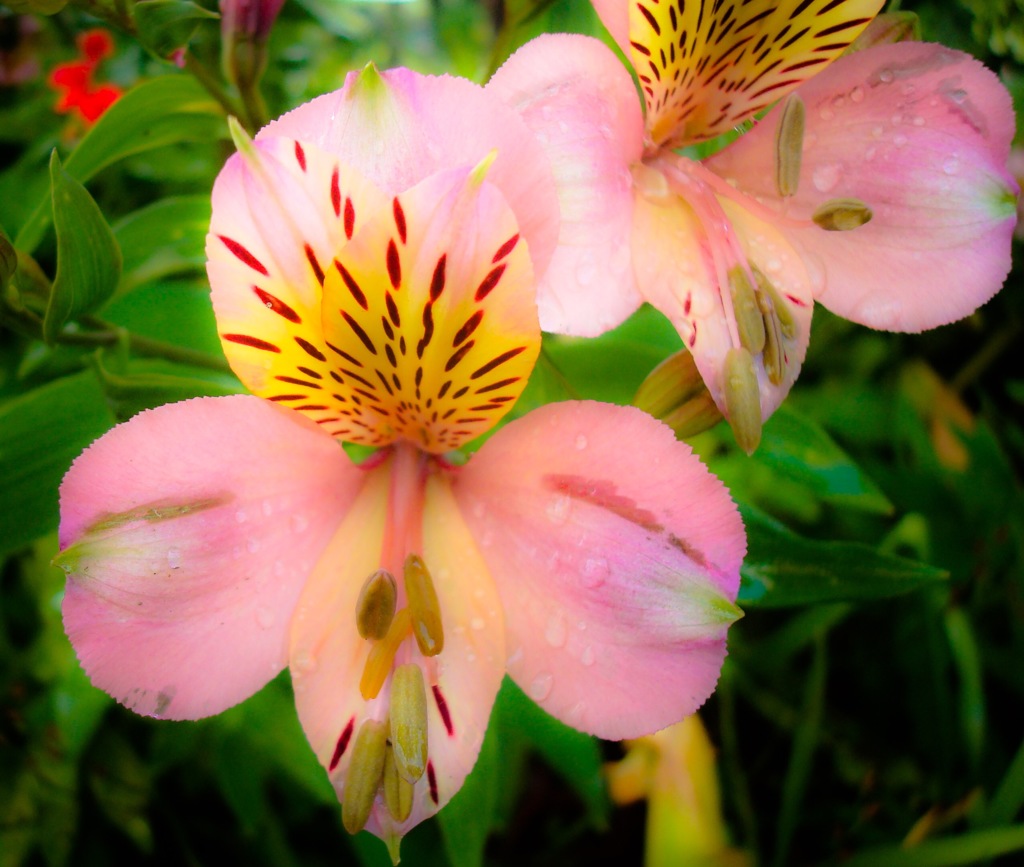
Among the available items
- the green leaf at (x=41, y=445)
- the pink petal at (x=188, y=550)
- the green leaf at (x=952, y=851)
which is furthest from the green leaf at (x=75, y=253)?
the green leaf at (x=952, y=851)

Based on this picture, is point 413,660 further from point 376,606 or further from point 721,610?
point 721,610

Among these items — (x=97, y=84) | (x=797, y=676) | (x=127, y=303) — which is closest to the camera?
(x=127, y=303)

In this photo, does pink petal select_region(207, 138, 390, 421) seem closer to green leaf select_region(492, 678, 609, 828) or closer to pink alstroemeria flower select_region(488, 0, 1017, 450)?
pink alstroemeria flower select_region(488, 0, 1017, 450)

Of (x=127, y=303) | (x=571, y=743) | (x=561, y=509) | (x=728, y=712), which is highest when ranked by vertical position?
(x=561, y=509)

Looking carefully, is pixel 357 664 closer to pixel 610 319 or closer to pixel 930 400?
pixel 610 319

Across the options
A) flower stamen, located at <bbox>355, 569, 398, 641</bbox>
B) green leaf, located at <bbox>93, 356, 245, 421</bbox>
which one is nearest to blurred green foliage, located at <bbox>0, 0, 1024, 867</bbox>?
green leaf, located at <bbox>93, 356, 245, 421</bbox>

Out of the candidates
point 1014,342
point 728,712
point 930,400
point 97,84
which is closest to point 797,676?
point 728,712
